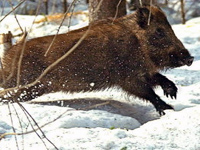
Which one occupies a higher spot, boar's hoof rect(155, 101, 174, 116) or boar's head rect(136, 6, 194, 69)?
boar's head rect(136, 6, 194, 69)

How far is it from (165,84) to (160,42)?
0.54 metres

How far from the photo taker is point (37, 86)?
5805 mm

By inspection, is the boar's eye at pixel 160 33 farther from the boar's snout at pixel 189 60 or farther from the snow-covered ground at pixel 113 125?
the snow-covered ground at pixel 113 125

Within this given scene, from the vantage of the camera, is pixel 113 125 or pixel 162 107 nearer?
pixel 113 125

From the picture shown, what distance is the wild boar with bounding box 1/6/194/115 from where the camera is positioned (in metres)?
5.77

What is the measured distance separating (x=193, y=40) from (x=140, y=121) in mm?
4654

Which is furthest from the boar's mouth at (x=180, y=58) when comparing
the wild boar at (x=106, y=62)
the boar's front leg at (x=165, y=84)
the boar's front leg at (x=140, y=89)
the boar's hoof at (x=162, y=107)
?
the boar's hoof at (x=162, y=107)

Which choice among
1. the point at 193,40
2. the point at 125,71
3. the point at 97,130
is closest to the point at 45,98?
the point at 125,71

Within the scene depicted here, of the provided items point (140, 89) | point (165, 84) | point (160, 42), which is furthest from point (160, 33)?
point (140, 89)

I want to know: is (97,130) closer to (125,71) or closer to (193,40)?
(125,71)

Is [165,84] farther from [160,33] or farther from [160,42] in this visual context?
[160,33]

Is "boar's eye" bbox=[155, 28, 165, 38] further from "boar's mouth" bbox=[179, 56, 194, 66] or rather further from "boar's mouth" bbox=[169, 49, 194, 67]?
"boar's mouth" bbox=[179, 56, 194, 66]

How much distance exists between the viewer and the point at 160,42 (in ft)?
19.2

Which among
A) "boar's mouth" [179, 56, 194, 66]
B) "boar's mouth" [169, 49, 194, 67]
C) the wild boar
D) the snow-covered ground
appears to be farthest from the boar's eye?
the snow-covered ground
